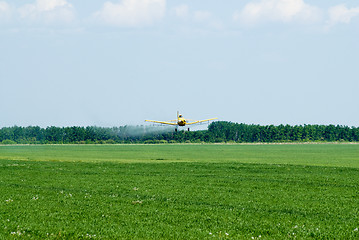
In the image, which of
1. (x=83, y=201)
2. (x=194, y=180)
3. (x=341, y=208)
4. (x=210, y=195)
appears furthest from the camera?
(x=194, y=180)

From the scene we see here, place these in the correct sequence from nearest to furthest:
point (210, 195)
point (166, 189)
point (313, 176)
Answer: point (210, 195)
point (166, 189)
point (313, 176)

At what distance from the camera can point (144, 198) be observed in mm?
27734

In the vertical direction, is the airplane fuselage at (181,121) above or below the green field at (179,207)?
above

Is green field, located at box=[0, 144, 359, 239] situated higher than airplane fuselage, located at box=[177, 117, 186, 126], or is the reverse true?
airplane fuselage, located at box=[177, 117, 186, 126]

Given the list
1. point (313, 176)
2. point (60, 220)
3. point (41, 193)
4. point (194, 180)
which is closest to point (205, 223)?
point (60, 220)

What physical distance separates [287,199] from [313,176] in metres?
14.3

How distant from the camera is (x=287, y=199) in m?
27.6

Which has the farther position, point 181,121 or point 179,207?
point 181,121

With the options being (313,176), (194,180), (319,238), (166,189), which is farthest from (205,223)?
(313,176)

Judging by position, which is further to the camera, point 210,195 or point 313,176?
point 313,176

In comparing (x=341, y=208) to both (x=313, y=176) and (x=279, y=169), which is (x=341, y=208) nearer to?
(x=313, y=176)

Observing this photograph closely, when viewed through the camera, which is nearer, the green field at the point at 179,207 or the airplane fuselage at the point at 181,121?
the green field at the point at 179,207

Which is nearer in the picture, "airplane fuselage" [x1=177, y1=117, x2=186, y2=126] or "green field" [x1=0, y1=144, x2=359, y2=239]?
"green field" [x1=0, y1=144, x2=359, y2=239]

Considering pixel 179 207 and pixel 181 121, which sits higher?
pixel 181 121
